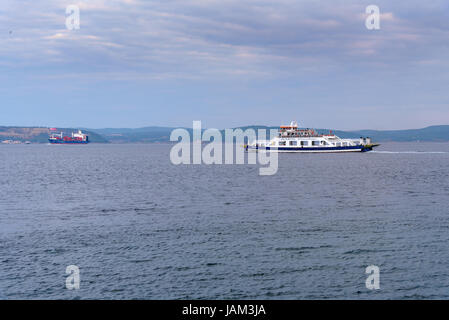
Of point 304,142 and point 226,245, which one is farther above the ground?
point 304,142

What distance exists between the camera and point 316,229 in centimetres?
3669

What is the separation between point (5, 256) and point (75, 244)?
4834 mm

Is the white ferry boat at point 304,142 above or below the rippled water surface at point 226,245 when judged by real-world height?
above

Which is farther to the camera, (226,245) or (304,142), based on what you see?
(304,142)

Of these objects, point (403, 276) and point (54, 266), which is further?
point (54, 266)

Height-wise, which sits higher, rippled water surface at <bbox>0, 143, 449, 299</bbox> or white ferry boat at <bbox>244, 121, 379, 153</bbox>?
white ferry boat at <bbox>244, 121, 379, 153</bbox>

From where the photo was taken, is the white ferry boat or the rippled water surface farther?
the white ferry boat

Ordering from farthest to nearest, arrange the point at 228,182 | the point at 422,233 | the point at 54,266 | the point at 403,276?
the point at 228,182 → the point at 422,233 → the point at 54,266 → the point at 403,276

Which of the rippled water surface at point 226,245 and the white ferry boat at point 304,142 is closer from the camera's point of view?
the rippled water surface at point 226,245

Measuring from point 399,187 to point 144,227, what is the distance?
4381cm
